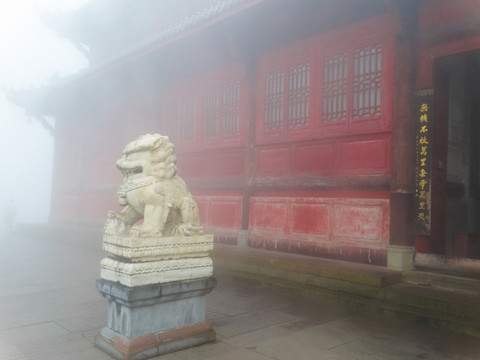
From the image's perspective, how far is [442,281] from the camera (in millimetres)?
4191

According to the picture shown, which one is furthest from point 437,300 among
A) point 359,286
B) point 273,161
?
point 273,161

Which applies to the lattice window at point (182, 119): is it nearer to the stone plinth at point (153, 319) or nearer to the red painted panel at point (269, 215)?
the red painted panel at point (269, 215)

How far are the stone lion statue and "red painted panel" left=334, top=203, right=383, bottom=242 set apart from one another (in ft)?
9.00

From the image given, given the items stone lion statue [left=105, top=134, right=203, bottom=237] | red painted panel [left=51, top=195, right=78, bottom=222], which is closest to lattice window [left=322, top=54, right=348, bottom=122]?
stone lion statue [left=105, top=134, right=203, bottom=237]

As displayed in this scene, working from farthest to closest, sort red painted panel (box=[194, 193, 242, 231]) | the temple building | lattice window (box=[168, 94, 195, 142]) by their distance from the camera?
lattice window (box=[168, 94, 195, 142]), red painted panel (box=[194, 193, 242, 231]), the temple building

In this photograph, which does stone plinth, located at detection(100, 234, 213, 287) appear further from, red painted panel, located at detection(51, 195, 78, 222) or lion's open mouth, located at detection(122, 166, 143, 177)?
red painted panel, located at detection(51, 195, 78, 222)

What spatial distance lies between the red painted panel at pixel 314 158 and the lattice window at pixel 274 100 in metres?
0.66

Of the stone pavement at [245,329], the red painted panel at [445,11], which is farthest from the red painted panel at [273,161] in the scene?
the red painted panel at [445,11]

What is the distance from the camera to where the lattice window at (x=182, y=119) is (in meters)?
8.19

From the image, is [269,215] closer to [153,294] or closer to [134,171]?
[134,171]

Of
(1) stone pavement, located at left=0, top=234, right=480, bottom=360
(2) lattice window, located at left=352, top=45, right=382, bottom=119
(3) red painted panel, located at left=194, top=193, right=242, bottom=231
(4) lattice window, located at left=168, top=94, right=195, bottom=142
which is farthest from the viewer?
(4) lattice window, located at left=168, top=94, right=195, bottom=142

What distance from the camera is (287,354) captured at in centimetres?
292

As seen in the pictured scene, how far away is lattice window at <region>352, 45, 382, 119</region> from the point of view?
525 cm

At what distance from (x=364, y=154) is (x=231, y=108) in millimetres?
2896
